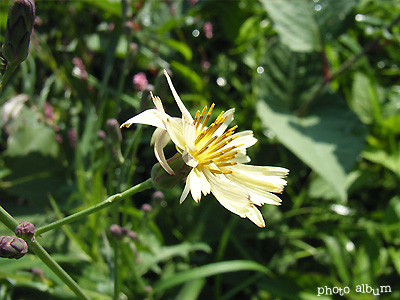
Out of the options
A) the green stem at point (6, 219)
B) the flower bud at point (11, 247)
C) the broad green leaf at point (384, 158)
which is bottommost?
the broad green leaf at point (384, 158)

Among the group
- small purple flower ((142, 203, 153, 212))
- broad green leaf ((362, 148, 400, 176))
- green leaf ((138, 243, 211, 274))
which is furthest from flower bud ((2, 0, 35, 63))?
broad green leaf ((362, 148, 400, 176))

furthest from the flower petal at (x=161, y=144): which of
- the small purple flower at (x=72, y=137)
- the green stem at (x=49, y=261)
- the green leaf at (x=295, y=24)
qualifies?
the green leaf at (x=295, y=24)

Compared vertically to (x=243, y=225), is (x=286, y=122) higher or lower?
higher

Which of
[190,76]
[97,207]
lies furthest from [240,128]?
[97,207]

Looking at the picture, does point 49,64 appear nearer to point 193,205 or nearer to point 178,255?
point 193,205

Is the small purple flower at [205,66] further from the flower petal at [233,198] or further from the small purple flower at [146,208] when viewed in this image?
the flower petal at [233,198]

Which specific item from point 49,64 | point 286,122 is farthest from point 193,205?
point 49,64

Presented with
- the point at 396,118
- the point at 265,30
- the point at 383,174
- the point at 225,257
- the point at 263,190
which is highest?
the point at 265,30
